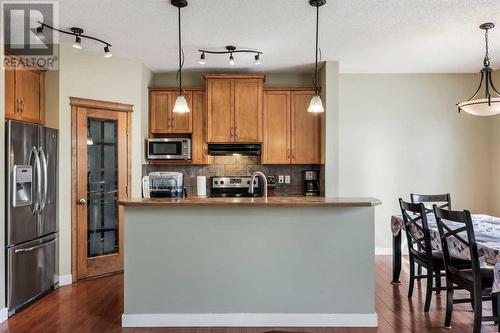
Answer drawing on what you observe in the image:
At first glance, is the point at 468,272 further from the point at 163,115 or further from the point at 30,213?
the point at 163,115

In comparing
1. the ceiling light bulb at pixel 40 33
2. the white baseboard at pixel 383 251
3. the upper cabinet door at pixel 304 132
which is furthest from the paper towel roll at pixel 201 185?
the white baseboard at pixel 383 251

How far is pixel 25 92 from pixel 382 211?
477cm

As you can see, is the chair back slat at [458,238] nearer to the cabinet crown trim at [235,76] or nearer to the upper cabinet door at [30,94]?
the cabinet crown trim at [235,76]

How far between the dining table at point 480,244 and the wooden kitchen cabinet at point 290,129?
1572mm

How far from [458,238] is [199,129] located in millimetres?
3466

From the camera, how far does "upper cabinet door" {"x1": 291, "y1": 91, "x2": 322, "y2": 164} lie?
5.00 m

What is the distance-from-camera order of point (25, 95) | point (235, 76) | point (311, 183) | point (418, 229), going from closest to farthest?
1. point (418, 229)
2. point (25, 95)
3. point (235, 76)
4. point (311, 183)

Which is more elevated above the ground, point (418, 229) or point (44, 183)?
point (44, 183)

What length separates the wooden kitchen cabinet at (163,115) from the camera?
505cm

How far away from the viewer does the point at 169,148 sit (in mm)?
4922

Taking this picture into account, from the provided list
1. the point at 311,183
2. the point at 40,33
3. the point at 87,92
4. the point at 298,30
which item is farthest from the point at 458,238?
the point at 40,33

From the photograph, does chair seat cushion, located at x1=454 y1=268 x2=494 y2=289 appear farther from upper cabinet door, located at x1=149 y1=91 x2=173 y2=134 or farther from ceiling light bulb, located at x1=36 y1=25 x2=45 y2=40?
ceiling light bulb, located at x1=36 y1=25 x2=45 y2=40

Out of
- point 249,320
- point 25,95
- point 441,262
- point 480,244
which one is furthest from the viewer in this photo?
point 25,95

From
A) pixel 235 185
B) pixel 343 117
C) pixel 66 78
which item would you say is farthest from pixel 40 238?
pixel 343 117
